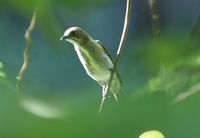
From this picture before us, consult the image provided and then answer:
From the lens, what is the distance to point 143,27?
0.42 feet

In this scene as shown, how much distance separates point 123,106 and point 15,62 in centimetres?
7

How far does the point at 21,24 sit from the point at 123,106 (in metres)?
0.06

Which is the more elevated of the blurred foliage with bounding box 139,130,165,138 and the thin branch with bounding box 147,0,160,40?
the thin branch with bounding box 147,0,160,40

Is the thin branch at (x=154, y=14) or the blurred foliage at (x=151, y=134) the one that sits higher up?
the thin branch at (x=154, y=14)

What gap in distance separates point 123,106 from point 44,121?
0.02 metres

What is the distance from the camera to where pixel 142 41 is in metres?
0.10

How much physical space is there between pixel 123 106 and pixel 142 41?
0.04 m

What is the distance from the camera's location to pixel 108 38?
0.15 metres

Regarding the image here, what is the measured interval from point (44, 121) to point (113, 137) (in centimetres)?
1

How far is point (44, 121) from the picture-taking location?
60mm

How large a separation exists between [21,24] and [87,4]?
0.04m

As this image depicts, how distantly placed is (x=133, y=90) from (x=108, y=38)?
0.07 meters

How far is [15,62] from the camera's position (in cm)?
13

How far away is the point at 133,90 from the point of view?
84mm
